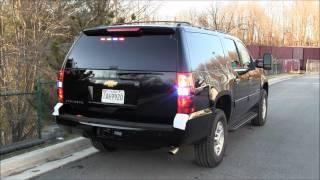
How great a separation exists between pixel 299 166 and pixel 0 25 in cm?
611

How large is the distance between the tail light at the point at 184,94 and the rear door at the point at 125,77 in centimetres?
6

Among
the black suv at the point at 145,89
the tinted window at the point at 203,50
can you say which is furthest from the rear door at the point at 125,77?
the tinted window at the point at 203,50

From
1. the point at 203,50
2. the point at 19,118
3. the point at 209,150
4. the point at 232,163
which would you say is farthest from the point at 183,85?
the point at 19,118

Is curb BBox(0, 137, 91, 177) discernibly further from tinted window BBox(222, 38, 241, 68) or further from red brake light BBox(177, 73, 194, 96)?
tinted window BBox(222, 38, 241, 68)

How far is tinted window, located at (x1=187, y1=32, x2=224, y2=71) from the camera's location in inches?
217

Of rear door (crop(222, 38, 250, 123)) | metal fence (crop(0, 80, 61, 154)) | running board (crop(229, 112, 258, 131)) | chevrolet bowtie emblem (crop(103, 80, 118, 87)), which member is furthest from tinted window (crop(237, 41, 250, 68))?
metal fence (crop(0, 80, 61, 154))

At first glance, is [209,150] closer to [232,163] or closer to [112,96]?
[232,163]

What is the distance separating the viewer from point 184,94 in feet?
16.8

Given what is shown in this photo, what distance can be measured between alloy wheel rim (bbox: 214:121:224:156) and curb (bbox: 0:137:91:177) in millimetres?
2172

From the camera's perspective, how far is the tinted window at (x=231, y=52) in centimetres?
713

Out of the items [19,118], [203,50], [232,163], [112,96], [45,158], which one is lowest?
[232,163]

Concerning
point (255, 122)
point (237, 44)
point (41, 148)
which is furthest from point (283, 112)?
point (41, 148)

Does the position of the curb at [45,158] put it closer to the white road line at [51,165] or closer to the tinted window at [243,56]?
the white road line at [51,165]

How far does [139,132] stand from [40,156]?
1880 millimetres
